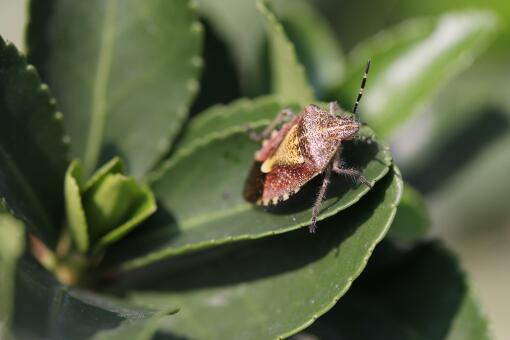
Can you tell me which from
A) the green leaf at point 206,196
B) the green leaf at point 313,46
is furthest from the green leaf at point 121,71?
the green leaf at point 313,46

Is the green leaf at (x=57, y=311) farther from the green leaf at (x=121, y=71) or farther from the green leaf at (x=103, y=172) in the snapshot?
the green leaf at (x=121, y=71)

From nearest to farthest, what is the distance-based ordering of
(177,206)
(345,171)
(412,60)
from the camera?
1. (345,171)
2. (177,206)
3. (412,60)

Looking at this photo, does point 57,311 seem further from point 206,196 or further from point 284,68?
point 284,68

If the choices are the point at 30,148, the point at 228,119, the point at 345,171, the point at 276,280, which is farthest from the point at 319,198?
the point at 30,148

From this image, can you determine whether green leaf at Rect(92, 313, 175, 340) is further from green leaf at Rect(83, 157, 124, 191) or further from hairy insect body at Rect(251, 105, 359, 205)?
hairy insect body at Rect(251, 105, 359, 205)

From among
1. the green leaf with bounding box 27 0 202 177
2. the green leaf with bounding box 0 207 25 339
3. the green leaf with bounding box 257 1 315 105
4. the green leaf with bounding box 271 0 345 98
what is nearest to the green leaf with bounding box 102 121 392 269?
the green leaf with bounding box 27 0 202 177
